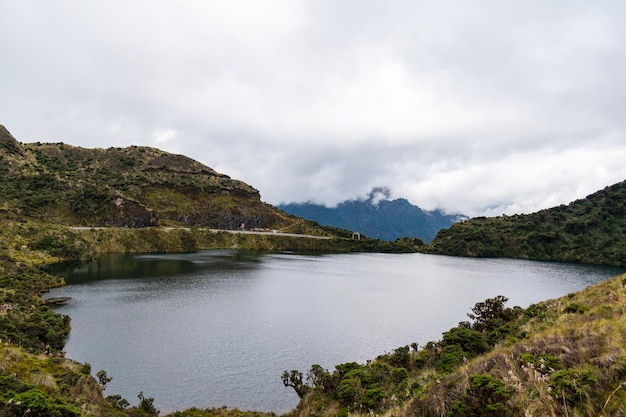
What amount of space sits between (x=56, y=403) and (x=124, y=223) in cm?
18116

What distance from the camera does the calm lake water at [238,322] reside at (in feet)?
124

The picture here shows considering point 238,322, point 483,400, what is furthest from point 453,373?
point 238,322

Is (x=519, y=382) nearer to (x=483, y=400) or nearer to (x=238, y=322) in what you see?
(x=483, y=400)

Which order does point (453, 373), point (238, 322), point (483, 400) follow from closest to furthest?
point (483, 400) → point (453, 373) → point (238, 322)

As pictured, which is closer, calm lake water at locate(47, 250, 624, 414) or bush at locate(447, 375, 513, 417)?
bush at locate(447, 375, 513, 417)

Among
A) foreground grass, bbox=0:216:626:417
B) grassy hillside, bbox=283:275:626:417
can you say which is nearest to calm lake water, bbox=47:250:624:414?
foreground grass, bbox=0:216:626:417

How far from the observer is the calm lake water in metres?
37.9

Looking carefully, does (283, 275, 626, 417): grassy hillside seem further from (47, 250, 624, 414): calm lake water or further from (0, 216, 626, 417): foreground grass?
(47, 250, 624, 414): calm lake water

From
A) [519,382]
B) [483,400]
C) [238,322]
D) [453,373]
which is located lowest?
[238,322]

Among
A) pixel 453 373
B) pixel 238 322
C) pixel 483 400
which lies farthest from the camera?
pixel 238 322

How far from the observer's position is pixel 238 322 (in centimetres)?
5875

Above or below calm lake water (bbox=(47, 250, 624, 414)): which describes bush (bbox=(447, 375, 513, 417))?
above

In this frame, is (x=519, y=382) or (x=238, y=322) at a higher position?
(x=519, y=382)

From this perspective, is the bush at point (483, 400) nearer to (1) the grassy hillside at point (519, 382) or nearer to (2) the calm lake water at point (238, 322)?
(1) the grassy hillside at point (519, 382)
